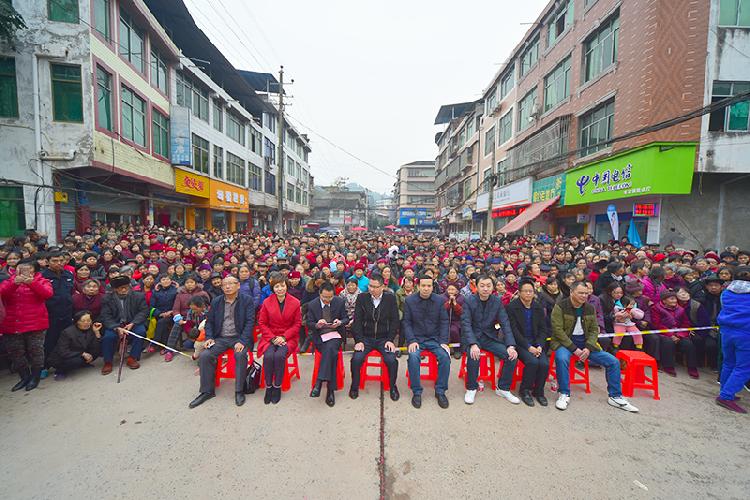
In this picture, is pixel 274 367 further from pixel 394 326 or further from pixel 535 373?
pixel 535 373

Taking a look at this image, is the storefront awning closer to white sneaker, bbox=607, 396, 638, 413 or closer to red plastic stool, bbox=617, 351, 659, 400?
red plastic stool, bbox=617, 351, 659, 400

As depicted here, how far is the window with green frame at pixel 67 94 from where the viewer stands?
10531 millimetres

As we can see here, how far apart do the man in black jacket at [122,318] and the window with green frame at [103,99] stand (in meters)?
9.15

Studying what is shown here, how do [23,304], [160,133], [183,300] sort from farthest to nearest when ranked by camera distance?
[160,133] < [183,300] < [23,304]

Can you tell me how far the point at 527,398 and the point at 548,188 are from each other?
15961mm

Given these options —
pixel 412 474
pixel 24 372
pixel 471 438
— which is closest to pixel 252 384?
pixel 412 474

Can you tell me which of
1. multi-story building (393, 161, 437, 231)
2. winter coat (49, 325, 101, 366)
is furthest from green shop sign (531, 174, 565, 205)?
multi-story building (393, 161, 437, 231)

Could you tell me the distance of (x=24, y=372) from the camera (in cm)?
446

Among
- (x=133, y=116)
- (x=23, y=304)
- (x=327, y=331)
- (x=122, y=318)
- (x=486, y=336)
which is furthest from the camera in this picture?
(x=133, y=116)

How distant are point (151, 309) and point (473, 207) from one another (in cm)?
2806

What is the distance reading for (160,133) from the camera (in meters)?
15.6

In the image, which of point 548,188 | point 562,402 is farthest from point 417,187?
point 562,402

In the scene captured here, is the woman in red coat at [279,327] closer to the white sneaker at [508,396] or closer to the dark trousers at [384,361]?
the dark trousers at [384,361]

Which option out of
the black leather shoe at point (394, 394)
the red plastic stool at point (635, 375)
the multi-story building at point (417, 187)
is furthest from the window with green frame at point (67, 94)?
the multi-story building at point (417, 187)
